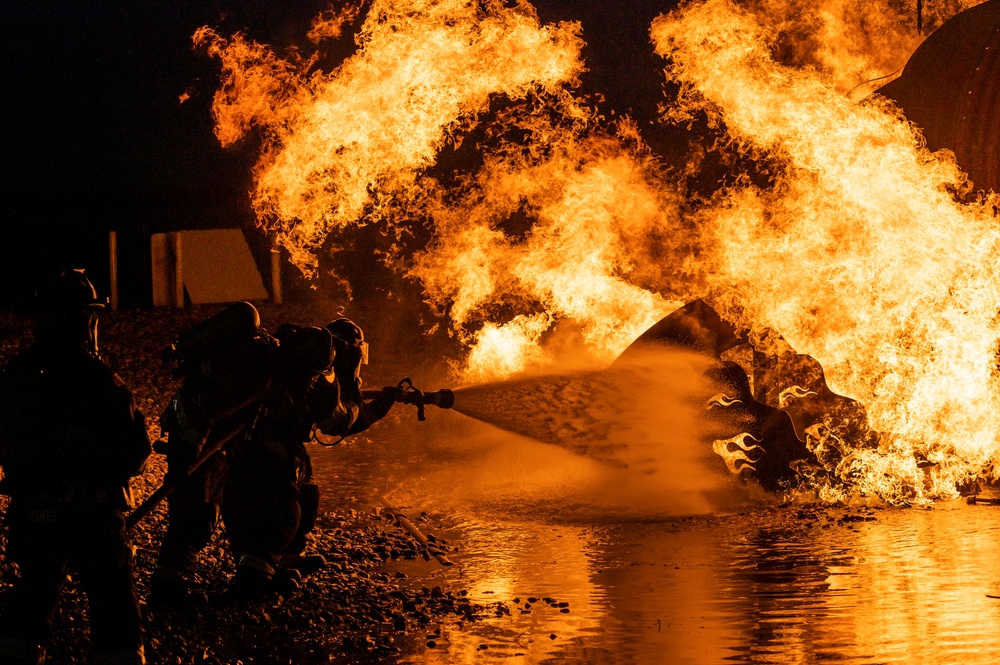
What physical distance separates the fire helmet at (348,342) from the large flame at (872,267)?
4.18m

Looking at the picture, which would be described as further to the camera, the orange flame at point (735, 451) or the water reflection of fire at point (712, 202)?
the water reflection of fire at point (712, 202)

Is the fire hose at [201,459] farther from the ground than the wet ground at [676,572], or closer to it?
farther from the ground

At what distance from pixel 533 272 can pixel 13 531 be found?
8157mm

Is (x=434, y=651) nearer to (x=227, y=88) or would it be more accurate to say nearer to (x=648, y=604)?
(x=648, y=604)

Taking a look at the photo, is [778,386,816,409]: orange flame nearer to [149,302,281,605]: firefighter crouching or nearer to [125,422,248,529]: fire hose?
[149,302,281,605]: firefighter crouching

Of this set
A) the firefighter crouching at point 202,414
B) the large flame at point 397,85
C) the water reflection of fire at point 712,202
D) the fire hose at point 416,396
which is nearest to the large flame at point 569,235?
the water reflection of fire at point 712,202

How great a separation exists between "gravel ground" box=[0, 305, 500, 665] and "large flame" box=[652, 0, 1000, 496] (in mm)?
4272

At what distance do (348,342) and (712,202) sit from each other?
239 inches

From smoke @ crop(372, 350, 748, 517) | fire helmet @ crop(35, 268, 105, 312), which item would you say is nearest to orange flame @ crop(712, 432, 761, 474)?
smoke @ crop(372, 350, 748, 517)

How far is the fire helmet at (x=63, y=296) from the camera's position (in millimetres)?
4656

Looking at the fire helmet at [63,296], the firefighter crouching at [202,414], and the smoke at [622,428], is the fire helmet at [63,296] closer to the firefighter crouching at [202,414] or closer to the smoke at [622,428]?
the firefighter crouching at [202,414]

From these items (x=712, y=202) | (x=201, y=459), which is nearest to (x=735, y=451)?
(x=712, y=202)

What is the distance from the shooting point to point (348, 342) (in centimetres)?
721

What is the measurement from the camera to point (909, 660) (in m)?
4.98
